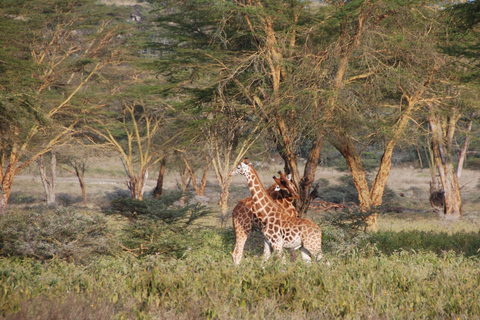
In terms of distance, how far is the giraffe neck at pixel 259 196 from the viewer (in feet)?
26.8

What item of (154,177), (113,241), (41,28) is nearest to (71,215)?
(113,241)

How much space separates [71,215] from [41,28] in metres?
14.3

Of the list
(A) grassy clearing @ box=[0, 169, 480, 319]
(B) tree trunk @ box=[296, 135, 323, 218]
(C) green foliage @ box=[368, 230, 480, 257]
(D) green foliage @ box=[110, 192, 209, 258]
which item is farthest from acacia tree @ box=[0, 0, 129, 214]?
(C) green foliage @ box=[368, 230, 480, 257]

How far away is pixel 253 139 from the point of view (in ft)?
53.4

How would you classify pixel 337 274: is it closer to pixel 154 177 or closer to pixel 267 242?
pixel 267 242

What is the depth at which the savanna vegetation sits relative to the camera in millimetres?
5262

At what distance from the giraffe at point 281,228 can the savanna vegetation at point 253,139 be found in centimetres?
41

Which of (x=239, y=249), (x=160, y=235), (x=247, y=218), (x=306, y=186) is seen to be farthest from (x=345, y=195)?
(x=239, y=249)

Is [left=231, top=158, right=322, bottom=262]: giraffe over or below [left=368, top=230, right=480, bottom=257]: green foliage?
over

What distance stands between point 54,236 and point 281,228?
3963 millimetres

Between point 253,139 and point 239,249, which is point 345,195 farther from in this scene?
point 239,249

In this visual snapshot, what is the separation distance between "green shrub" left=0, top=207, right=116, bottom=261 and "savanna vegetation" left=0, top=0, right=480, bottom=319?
0.11 feet

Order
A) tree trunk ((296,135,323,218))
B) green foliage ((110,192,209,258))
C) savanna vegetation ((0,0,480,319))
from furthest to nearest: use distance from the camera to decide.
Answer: tree trunk ((296,135,323,218)) < green foliage ((110,192,209,258)) < savanna vegetation ((0,0,480,319))

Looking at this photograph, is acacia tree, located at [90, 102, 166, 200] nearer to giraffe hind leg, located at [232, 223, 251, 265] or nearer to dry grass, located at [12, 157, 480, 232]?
dry grass, located at [12, 157, 480, 232]
